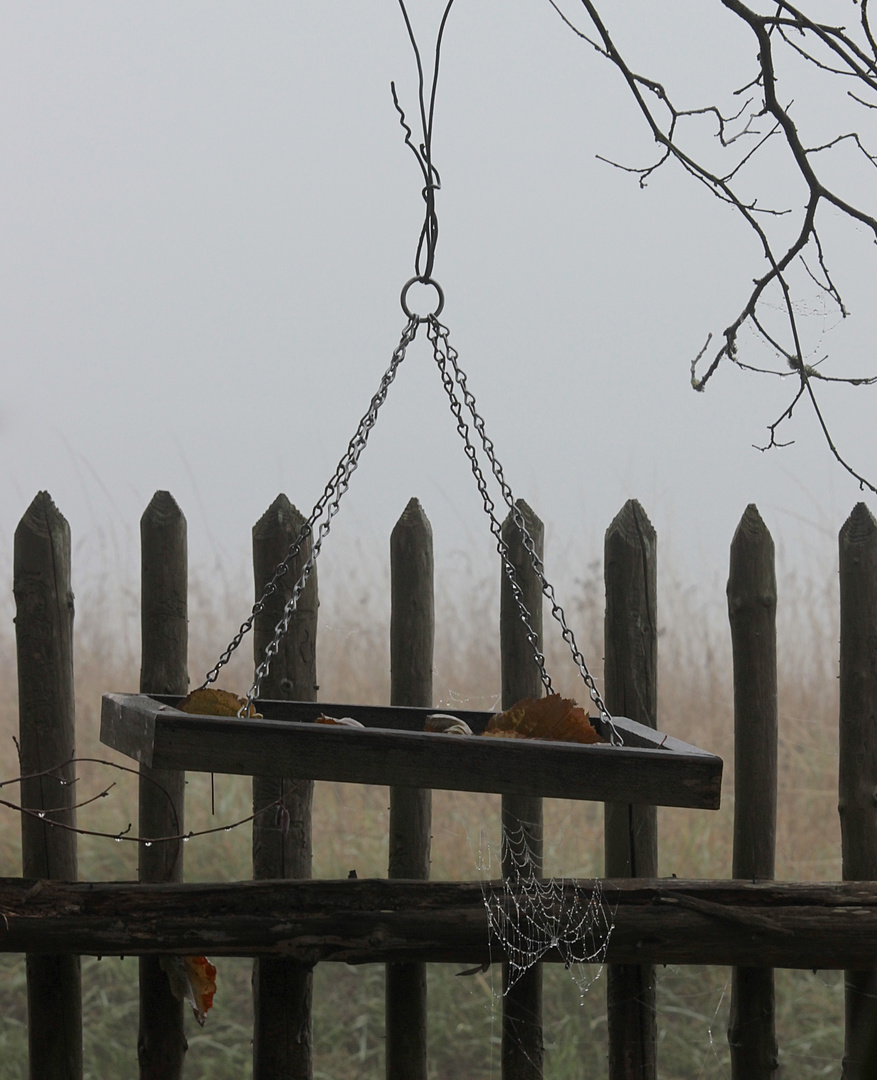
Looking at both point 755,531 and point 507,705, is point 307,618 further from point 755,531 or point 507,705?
point 755,531

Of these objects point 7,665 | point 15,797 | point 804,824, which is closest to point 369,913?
point 15,797

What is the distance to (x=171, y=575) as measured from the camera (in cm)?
230

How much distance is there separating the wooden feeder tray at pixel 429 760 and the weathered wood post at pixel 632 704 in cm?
83

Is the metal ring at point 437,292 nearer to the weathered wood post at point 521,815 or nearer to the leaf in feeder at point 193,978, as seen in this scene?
the weathered wood post at point 521,815

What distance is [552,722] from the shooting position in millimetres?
1553

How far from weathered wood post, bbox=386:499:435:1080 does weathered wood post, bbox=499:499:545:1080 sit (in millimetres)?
158

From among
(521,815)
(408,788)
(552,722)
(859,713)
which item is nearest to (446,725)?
(552,722)

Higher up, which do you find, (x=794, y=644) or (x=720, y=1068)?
(x=794, y=644)

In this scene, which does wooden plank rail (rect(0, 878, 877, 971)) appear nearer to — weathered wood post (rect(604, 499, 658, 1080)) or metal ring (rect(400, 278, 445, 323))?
weathered wood post (rect(604, 499, 658, 1080))

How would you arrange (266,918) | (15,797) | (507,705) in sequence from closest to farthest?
(266,918)
(507,705)
(15,797)

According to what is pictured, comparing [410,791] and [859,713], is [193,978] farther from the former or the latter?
[859,713]

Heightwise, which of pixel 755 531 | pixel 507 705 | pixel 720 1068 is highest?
pixel 755 531

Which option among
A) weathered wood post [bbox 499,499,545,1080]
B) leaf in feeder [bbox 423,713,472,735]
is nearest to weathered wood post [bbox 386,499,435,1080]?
weathered wood post [bbox 499,499,545,1080]

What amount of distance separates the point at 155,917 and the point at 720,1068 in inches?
64.3
